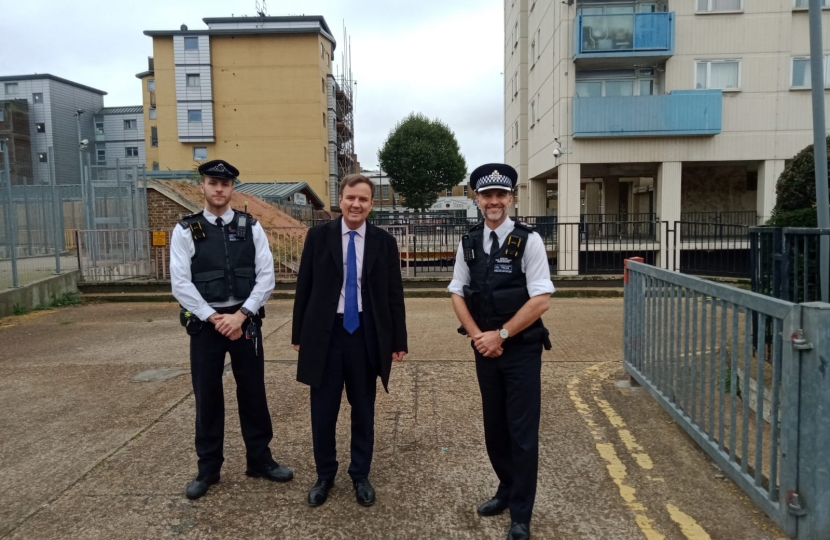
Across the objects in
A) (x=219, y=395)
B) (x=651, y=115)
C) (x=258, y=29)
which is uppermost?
(x=258, y=29)

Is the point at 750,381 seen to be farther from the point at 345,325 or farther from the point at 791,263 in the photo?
the point at 345,325

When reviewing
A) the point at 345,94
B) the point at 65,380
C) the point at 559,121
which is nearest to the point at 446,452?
the point at 65,380

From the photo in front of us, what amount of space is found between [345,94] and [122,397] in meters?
53.0

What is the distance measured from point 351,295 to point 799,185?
4943 mm

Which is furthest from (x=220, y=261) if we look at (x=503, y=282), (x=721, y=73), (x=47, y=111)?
(x=47, y=111)

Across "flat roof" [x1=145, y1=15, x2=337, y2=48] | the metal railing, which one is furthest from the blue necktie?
"flat roof" [x1=145, y1=15, x2=337, y2=48]

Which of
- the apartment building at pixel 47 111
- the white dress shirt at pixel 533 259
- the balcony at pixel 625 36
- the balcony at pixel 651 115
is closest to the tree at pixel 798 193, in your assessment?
the white dress shirt at pixel 533 259

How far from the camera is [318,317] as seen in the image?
3.53m

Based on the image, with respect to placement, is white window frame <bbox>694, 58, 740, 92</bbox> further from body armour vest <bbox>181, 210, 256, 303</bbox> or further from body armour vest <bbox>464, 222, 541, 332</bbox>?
body armour vest <bbox>181, 210, 256, 303</bbox>

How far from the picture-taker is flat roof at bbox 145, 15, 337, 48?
45.6 meters

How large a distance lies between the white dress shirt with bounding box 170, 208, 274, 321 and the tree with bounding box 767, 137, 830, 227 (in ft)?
16.3

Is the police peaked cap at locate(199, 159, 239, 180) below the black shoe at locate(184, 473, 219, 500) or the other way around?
the other way around

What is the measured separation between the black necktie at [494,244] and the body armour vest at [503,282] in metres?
0.02

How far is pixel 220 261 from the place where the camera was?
3.70 m
